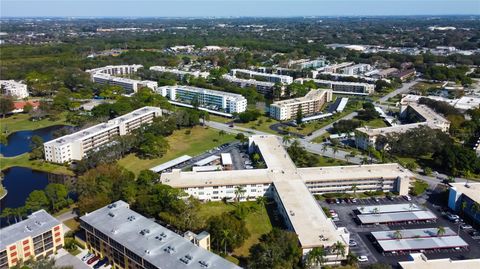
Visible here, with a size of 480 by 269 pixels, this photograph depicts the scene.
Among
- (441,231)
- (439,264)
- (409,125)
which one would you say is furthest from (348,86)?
(439,264)

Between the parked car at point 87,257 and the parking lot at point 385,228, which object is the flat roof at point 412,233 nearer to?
the parking lot at point 385,228

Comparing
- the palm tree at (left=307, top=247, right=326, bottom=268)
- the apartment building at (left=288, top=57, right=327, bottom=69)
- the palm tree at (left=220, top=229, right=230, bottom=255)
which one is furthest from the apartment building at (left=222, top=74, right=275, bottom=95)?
the palm tree at (left=307, top=247, right=326, bottom=268)

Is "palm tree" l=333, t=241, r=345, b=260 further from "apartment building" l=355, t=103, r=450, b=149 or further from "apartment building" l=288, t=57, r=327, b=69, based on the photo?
"apartment building" l=288, t=57, r=327, b=69

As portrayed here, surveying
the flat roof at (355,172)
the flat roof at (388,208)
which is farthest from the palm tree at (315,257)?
the flat roof at (355,172)

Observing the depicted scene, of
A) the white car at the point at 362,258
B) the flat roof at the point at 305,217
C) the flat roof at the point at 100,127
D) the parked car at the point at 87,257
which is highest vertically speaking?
the flat roof at the point at 100,127

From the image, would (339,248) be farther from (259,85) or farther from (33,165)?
(259,85)

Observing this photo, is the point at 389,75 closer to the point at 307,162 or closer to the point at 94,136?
the point at 307,162
